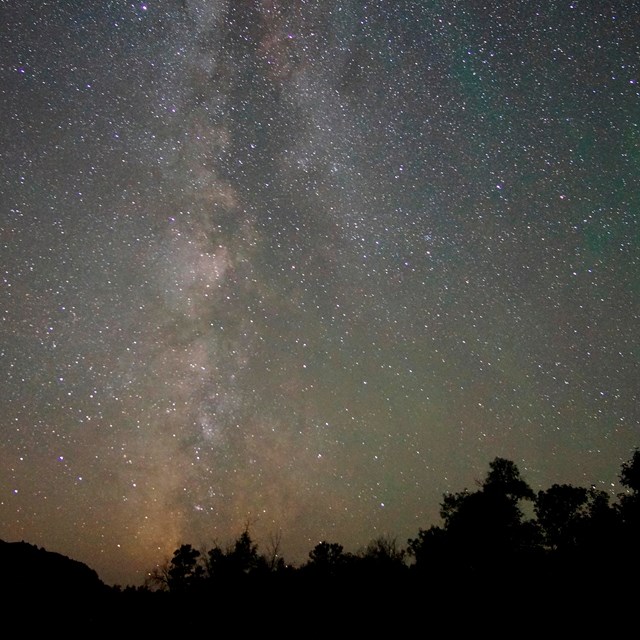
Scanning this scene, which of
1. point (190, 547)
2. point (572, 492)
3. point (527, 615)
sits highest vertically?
point (572, 492)

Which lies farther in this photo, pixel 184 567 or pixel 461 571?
pixel 184 567

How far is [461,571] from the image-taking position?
21.6m

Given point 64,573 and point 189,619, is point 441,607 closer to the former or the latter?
point 189,619

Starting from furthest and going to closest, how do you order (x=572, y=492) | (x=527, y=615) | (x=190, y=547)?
1. (x=190, y=547)
2. (x=572, y=492)
3. (x=527, y=615)

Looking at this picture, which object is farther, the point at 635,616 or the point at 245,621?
the point at 245,621

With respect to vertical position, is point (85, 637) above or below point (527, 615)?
below

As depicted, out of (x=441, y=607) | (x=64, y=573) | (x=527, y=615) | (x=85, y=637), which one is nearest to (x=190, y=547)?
(x=64, y=573)

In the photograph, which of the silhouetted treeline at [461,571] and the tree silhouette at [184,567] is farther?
the tree silhouette at [184,567]

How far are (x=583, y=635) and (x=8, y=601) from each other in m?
18.4

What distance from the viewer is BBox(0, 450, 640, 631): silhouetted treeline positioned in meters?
16.1

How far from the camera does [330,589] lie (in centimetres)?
2020

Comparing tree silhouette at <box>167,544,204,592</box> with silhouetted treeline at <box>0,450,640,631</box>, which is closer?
silhouetted treeline at <box>0,450,640,631</box>

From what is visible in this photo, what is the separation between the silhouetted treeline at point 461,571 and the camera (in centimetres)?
1614

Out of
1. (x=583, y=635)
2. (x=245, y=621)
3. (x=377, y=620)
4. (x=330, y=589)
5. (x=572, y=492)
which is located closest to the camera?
(x=583, y=635)
